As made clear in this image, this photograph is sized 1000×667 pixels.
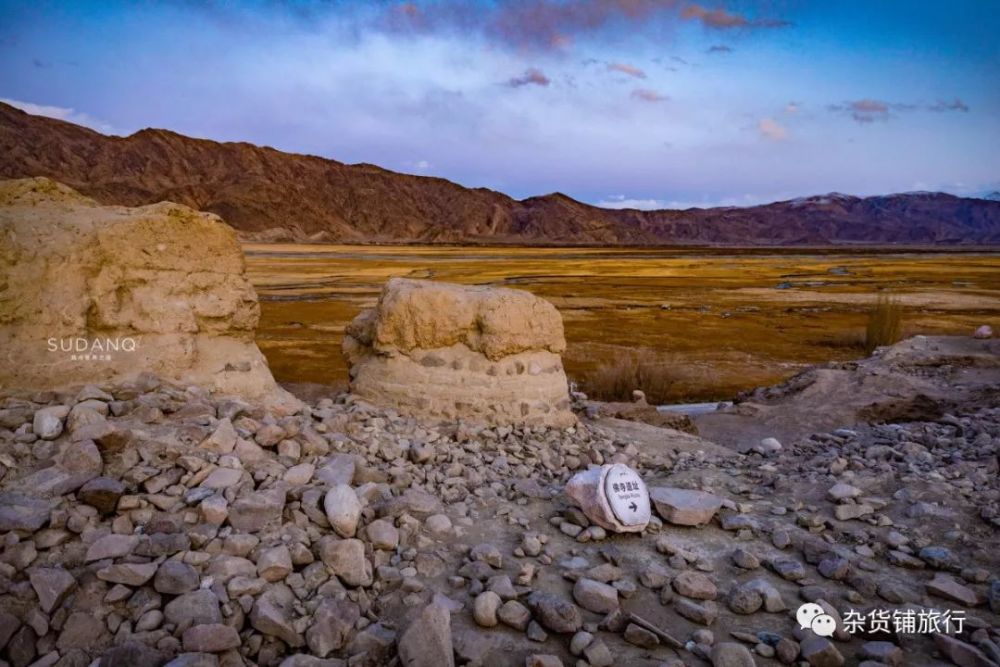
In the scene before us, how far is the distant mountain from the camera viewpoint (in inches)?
3644

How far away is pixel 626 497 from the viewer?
4332 millimetres

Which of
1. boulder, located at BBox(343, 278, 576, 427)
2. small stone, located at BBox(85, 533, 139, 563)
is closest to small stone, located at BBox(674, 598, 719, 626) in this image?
small stone, located at BBox(85, 533, 139, 563)

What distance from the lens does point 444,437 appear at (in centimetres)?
596

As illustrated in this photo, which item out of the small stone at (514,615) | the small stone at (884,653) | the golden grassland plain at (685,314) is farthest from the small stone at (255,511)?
the golden grassland plain at (685,314)

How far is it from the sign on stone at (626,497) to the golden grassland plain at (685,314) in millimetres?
7896

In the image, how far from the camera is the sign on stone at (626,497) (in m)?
4.27

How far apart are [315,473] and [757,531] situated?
9.82 feet

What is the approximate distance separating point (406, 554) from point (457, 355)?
321cm

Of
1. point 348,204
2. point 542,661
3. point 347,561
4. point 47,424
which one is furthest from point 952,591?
point 348,204

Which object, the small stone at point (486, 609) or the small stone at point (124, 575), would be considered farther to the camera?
the small stone at point (486, 609)

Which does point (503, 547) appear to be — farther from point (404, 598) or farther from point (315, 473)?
point (315, 473)

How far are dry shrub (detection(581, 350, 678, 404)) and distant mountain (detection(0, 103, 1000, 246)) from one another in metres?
84.3

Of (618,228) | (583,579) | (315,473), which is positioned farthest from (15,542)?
(618,228)

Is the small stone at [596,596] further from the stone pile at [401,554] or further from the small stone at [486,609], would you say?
the small stone at [486,609]
